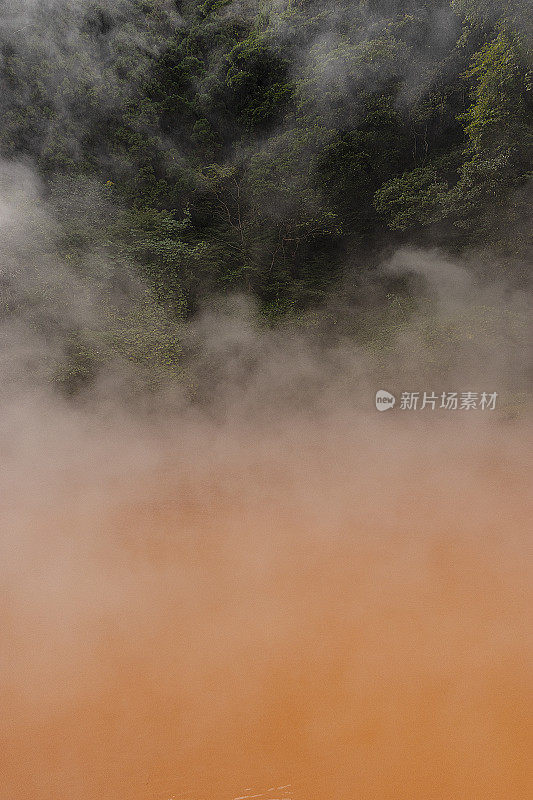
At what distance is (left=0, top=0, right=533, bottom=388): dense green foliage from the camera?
432cm

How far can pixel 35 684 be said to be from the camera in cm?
161

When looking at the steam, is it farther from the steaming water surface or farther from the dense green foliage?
the dense green foliage

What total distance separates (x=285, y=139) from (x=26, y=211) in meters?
2.87

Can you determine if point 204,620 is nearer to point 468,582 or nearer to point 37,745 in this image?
point 37,745

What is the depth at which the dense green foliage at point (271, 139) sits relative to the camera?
14.2 ft
